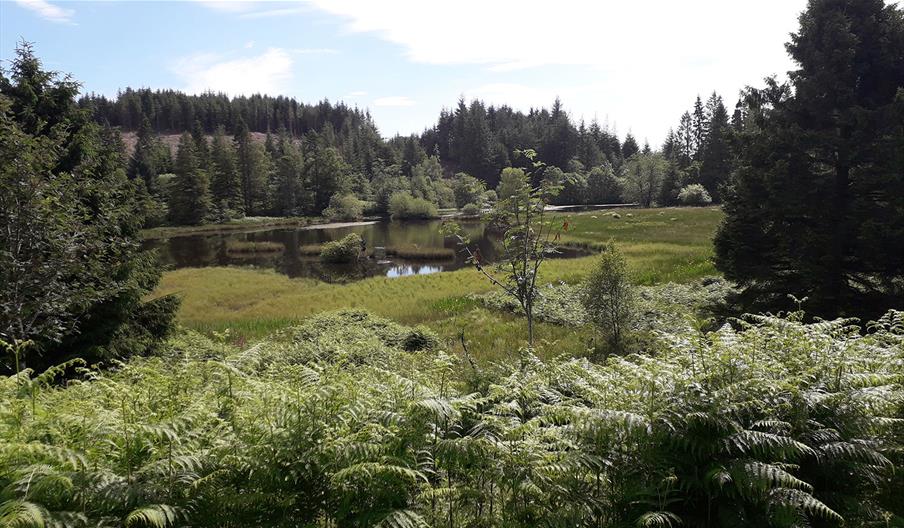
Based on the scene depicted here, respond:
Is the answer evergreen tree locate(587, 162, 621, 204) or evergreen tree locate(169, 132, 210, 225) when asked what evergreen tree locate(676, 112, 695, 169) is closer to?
evergreen tree locate(587, 162, 621, 204)

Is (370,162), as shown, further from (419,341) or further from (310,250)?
(419,341)

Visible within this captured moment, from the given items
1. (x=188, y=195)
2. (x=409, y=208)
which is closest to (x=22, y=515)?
(x=188, y=195)

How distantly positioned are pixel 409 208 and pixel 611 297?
79.7 meters

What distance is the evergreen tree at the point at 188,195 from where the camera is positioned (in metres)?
81.7

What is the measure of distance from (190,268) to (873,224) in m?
42.0

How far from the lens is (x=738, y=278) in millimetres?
16953

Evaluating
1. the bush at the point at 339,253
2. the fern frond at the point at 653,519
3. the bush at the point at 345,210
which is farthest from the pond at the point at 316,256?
the fern frond at the point at 653,519

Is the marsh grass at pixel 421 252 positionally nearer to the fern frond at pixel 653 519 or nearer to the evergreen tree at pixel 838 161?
the evergreen tree at pixel 838 161

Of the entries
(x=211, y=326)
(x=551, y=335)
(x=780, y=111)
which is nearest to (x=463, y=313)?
(x=551, y=335)

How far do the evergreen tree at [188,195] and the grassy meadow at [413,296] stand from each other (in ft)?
154

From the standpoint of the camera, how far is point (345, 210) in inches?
3629

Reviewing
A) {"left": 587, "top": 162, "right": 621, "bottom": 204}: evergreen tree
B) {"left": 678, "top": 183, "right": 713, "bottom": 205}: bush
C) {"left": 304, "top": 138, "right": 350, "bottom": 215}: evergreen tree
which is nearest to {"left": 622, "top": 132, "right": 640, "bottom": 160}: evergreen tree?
{"left": 587, "top": 162, "right": 621, "bottom": 204}: evergreen tree

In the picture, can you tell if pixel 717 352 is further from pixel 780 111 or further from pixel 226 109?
pixel 226 109

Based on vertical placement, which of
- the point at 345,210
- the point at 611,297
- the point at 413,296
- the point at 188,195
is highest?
the point at 188,195
